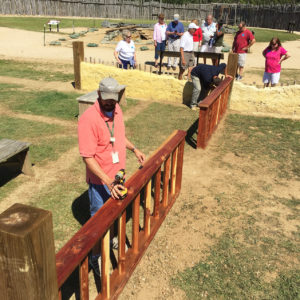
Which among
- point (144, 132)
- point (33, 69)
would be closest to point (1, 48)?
point (33, 69)

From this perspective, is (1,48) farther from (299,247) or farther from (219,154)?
(299,247)

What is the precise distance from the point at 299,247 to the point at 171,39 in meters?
9.56

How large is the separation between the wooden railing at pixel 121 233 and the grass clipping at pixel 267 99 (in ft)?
15.6

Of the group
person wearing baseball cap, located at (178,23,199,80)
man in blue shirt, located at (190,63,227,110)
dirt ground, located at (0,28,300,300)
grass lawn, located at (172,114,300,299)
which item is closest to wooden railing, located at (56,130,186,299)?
dirt ground, located at (0,28,300,300)

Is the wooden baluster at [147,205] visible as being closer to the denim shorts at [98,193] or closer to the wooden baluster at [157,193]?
the wooden baluster at [157,193]

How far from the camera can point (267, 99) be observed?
8.35m

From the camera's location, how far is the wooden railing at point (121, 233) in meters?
2.07

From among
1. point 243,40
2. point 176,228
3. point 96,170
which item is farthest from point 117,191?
point 243,40

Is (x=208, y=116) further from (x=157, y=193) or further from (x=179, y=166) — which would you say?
(x=157, y=193)

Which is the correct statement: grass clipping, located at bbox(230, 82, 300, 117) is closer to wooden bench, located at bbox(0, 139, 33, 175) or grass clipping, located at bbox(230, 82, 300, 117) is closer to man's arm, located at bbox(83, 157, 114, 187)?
wooden bench, located at bbox(0, 139, 33, 175)

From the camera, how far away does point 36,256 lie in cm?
143

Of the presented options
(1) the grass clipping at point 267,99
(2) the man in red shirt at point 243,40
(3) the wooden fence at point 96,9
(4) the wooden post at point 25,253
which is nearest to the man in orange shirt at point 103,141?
(4) the wooden post at point 25,253

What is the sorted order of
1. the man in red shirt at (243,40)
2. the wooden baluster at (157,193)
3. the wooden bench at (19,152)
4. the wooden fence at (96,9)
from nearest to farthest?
the wooden baluster at (157,193) → the wooden bench at (19,152) → the man in red shirt at (243,40) → the wooden fence at (96,9)

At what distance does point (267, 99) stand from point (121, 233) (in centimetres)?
669
